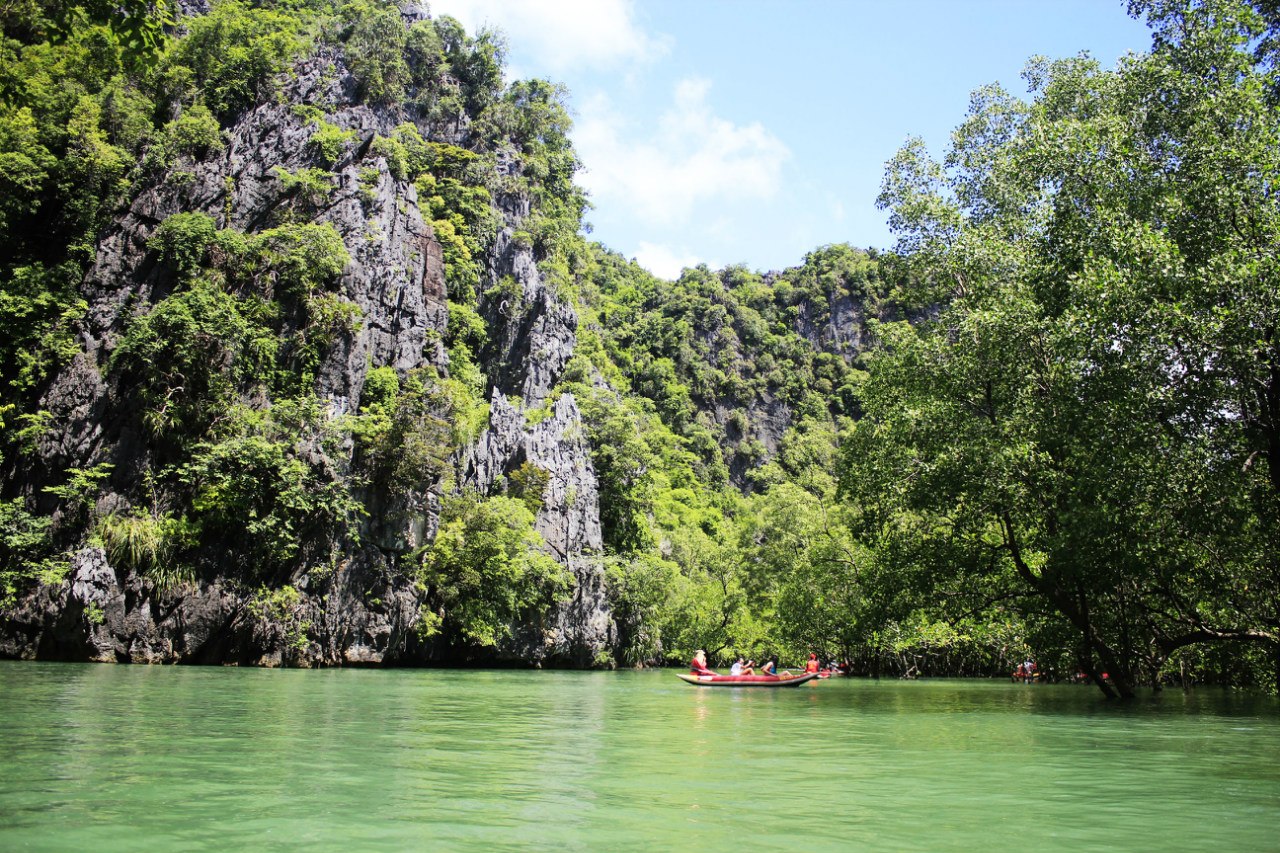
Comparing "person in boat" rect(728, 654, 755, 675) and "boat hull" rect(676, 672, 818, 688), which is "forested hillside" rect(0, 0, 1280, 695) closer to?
"boat hull" rect(676, 672, 818, 688)

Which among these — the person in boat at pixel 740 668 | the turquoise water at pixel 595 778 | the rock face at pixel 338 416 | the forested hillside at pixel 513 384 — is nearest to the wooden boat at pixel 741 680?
the person in boat at pixel 740 668

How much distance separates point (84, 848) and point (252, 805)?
1361mm

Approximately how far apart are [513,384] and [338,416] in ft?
46.0

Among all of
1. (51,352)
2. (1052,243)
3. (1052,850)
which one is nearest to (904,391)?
(1052,243)

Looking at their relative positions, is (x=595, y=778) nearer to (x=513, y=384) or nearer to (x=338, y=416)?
(x=338, y=416)

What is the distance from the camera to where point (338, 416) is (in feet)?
105

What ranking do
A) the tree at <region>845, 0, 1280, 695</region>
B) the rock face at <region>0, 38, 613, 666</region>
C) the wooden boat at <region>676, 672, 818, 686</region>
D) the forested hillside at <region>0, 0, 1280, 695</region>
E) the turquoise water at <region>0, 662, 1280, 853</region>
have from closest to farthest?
the turquoise water at <region>0, 662, 1280, 853</region> → the tree at <region>845, 0, 1280, 695</region> → the forested hillside at <region>0, 0, 1280, 695</region> → the wooden boat at <region>676, 672, 818, 686</region> → the rock face at <region>0, 38, 613, 666</region>

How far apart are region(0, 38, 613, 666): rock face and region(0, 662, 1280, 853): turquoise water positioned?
1207 cm

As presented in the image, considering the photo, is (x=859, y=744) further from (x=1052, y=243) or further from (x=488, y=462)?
(x=488, y=462)

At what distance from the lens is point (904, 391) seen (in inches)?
761

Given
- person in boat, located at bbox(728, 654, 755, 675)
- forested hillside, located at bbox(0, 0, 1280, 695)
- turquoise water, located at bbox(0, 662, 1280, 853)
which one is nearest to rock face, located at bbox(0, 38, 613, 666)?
forested hillside, located at bbox(0, 0, 1280, 695)

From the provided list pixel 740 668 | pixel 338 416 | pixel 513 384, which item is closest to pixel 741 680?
pixel 740 668

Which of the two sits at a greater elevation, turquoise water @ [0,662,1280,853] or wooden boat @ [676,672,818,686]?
turquoise water @ [0,662,1280,853]

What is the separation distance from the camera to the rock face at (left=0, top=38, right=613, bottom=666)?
2612 centimetres
